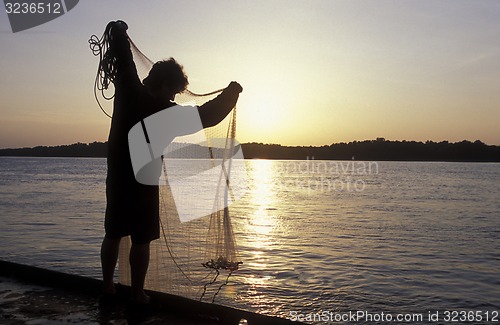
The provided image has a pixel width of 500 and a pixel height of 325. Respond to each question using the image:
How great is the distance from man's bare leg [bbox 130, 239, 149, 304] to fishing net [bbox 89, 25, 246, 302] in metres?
0.61

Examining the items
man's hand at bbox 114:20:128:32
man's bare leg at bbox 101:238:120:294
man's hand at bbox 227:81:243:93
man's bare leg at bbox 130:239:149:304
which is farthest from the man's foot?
man's hand at bbox 114:20:128:32

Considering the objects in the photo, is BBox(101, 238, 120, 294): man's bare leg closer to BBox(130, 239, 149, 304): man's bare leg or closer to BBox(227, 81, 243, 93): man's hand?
BBox(130, 239, 149, 304): man's bare leg

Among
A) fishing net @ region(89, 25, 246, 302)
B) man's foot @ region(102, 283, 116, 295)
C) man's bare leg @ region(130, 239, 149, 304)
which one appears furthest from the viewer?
fishing net @ region(89, 25, 246, 302)

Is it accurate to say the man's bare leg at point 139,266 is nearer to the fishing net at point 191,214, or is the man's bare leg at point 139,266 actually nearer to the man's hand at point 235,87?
the fishing net at point 191,214

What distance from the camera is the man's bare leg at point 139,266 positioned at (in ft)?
14.2

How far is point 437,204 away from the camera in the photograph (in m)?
32.7

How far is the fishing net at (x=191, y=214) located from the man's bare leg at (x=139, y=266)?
607 millimetres

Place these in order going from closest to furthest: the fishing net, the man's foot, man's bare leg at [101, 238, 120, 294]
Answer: man's bare leg at [101, 238, 120, 294] < the man's foot < the fishing net

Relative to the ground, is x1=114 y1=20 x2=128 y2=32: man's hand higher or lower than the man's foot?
higher

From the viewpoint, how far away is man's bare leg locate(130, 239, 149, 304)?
4332 mm

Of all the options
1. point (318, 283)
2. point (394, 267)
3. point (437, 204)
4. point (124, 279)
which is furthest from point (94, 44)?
point (437, 204)

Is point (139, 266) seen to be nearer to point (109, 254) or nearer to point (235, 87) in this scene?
point (109, 254)

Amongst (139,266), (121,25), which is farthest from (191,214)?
(121,25)

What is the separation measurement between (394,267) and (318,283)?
10.1 ft
